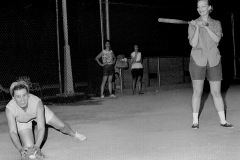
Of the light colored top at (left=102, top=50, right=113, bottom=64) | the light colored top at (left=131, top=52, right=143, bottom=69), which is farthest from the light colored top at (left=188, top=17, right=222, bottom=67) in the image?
the light colored top at (left=131, top=52, right=143, bottom=69)

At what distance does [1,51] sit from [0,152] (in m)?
12.5

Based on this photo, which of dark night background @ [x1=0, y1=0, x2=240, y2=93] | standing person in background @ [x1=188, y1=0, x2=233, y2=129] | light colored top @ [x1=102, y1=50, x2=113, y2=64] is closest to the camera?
standing person in background @ [x1=188, y1=0, x2=233, y2=129]

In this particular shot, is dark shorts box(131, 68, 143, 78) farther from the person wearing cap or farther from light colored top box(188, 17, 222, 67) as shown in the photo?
the person wearing cap

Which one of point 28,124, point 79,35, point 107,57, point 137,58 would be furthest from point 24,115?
point 79,35

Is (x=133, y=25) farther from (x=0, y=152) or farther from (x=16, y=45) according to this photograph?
(x=0, y=152)

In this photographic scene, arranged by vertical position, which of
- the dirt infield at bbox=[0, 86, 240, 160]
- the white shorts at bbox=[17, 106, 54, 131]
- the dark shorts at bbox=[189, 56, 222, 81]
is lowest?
the dirt infield at bbox=[0, 86, 240, 160]

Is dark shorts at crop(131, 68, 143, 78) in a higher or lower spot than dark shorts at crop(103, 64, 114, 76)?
lower

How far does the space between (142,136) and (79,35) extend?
39.7ft

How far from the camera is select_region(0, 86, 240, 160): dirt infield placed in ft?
13.7

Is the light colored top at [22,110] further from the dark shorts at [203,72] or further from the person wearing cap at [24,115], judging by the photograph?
the dark shorts at [203,72]

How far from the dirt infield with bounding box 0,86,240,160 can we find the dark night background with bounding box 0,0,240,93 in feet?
25.6

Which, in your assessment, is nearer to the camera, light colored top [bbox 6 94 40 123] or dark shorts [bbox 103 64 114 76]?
light colored top [bbox 6 94 40 123]

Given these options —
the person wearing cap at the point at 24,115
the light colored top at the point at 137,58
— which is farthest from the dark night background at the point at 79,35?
the person wearing cap at the point at 24,115

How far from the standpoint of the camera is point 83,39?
15.8m
